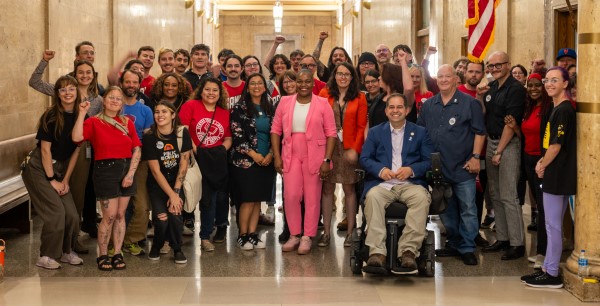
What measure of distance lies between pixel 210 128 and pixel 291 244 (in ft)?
4.21

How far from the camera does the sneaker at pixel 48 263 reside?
22.7ft

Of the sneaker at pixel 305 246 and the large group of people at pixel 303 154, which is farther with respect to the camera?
the sneaker at pixel 305 246

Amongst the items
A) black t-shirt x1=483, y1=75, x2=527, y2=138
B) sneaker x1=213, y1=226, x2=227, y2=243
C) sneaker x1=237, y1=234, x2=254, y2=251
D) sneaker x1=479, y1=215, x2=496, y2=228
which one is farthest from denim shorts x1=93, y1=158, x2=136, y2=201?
sneaker x1=479, y1=215, x2=496, y2=228

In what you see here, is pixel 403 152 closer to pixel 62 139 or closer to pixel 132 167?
pixel 132 167

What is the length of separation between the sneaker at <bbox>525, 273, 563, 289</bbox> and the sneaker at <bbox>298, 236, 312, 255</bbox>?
204cm

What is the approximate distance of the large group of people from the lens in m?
6.66

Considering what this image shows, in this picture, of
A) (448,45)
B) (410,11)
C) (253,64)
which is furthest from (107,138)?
(410,11)

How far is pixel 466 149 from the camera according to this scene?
7.23m

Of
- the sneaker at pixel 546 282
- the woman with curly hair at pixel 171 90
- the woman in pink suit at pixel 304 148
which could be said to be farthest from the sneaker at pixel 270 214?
the sneaker at pixel 546 282

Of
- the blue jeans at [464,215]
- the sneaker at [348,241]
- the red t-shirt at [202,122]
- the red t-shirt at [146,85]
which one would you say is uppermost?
the red t-shirt at [146,85]

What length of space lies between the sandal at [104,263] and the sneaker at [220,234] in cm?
137

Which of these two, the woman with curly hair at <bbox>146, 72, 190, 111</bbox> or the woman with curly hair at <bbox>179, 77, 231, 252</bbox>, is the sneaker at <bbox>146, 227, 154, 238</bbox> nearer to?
the woman with curly hair at <bbox>179, 77, 231, 252</bbox>

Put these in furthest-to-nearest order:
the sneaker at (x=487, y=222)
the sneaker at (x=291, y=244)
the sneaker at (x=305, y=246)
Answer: the sneaker at (x=487, y=222) → the sneaker at (x=291, y=244) → the sneaker at (x=305, y=246)

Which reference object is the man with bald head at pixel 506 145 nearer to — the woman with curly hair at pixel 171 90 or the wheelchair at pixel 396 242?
the wheelchair at pixel 396 242
